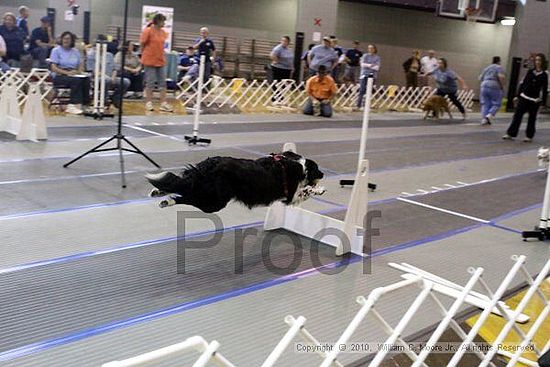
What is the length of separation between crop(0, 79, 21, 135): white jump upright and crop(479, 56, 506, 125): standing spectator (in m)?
9.90

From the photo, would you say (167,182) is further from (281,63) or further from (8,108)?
(281,63)

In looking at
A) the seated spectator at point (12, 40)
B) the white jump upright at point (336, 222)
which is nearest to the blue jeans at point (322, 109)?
the seated spectator at point (12, 40)

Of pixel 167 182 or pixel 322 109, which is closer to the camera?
pixel 167 182

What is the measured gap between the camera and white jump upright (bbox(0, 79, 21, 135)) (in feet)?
25.2

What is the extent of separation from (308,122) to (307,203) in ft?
19.4

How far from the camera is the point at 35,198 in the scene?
499 cm

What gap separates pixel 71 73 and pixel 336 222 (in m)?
6.72

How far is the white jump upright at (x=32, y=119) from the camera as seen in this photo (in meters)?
7.22

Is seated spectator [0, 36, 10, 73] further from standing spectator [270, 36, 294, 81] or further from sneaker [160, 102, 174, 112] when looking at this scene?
standing spectator [270, 36, 294, 81]

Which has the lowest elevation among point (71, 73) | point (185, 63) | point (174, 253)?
point (174, 253)

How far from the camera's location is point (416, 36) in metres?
22.2

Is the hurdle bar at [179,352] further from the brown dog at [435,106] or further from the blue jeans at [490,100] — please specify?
the blue jeans at [490,100]

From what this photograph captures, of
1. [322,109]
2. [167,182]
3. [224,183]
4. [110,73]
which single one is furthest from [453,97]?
[167,182]

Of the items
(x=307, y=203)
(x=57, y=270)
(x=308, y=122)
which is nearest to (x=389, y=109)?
(x=308, y=122)
